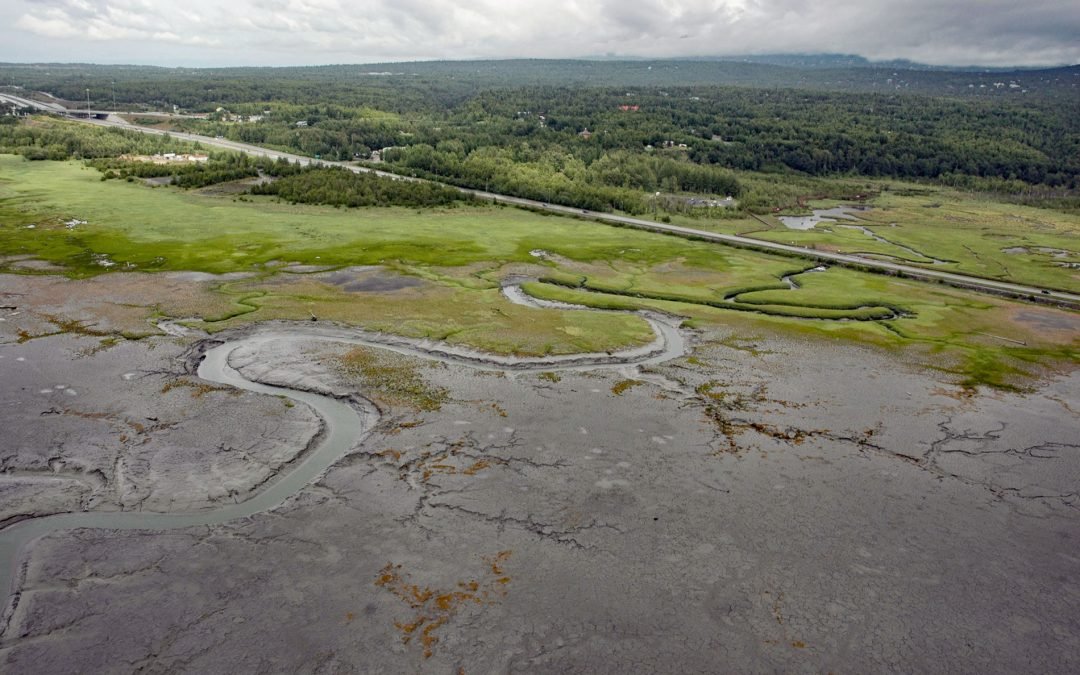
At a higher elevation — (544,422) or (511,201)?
(511,201)

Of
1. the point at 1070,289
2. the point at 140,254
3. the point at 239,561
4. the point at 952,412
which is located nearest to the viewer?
the point at 239,561

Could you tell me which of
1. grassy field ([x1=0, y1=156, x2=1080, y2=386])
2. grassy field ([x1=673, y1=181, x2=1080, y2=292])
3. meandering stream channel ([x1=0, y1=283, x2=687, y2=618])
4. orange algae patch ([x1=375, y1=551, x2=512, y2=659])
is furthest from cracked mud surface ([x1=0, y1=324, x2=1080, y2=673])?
grassy field ([x1=673, y1=181, x2=1080, y2=292])

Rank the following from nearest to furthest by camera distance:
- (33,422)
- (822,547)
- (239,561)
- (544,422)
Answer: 1. (239,561)
2. (822,547)
3. (33,422)
4. (544,422)

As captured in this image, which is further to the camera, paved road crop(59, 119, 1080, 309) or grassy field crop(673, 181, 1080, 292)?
grassy field crop(673, 181, 1080, 292)

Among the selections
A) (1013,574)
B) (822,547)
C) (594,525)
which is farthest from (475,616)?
(1013,574)

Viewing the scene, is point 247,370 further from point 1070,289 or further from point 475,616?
point 1070,289

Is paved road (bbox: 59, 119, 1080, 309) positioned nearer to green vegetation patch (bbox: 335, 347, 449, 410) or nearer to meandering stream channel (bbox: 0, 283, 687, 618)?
meandering stream channel (bbox: 0, 283, 687, 618)

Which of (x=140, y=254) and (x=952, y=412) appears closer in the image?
(x=952, y=412)
